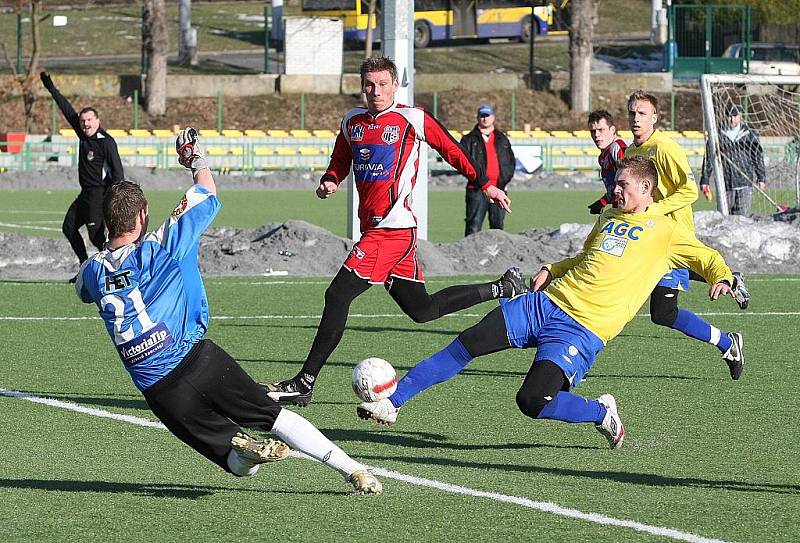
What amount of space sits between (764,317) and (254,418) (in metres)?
8.31

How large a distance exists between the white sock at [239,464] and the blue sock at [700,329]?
4372 mm

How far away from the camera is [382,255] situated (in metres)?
9.42

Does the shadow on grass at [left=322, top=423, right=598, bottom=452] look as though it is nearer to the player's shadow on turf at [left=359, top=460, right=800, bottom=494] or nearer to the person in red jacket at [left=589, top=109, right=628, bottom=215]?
the player's shadow on turf at [left=359, top=460, right=800, bottom=494]

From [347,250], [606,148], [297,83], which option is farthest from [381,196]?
[297,83]

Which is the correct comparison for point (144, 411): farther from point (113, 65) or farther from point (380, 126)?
point (113, 65)

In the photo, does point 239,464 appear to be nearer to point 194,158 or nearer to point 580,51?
point 194,158

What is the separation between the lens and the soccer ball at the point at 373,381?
7.70 metres

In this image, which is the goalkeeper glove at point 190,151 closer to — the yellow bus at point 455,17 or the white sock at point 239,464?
the white sock at point 239,464

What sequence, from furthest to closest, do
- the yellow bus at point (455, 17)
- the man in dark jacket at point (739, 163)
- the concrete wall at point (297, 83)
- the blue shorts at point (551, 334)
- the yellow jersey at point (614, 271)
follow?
1. the yellow bus at point (455, 17)
2. the concrete wall at point (297, 83)
3. the man in dark jacket at point (739, 163)
4. the yellow jersey at point (614, 271)
5. the blue shorts at point (551, 334)

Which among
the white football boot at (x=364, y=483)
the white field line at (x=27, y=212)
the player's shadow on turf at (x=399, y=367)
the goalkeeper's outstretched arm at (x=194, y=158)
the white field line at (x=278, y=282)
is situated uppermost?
the goalkeeper's outstretched arm at (x=194, y=158)

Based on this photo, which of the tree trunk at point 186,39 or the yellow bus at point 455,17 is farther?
the yellow bus at point 455,17

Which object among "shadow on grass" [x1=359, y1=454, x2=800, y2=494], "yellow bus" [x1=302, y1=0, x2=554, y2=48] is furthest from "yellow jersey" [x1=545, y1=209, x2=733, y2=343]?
"yellow bus" [x1=302, y1=0, x2=554, y2=48]

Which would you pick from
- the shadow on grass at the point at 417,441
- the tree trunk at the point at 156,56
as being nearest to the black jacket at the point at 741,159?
the shadow on grass at the point at 417,441

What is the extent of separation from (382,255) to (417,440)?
61.9 inches
